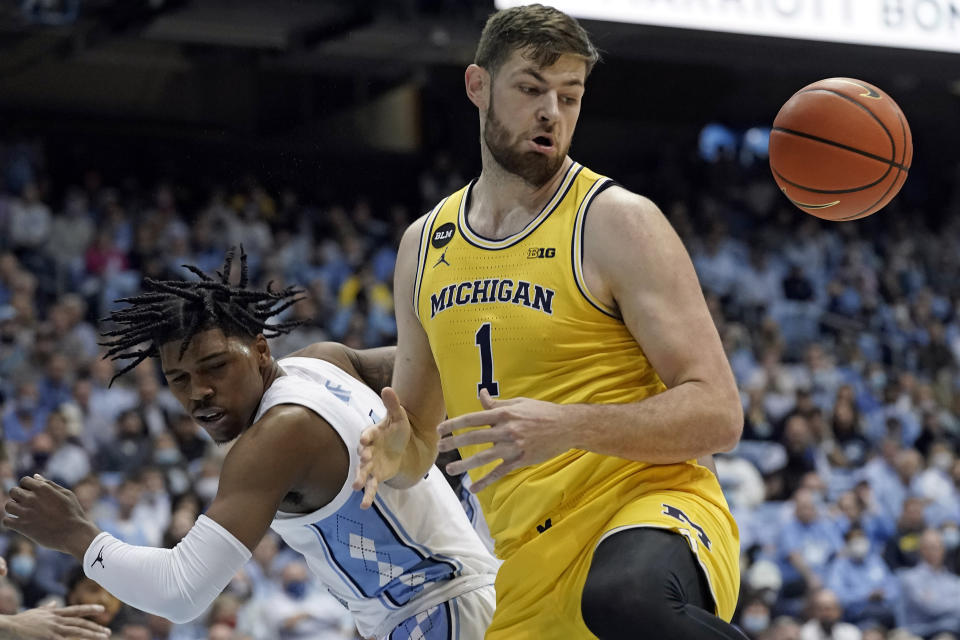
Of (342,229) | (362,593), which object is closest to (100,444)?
(342,229)

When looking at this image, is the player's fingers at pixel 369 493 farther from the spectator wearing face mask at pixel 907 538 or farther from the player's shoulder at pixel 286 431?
the spectator wearing face mask at pixel 907 538

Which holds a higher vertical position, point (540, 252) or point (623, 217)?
point (623, 217)

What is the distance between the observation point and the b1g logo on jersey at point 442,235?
11.0 ft

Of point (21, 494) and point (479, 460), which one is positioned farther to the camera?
point (21, 494)

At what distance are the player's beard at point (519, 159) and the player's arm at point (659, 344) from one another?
0.25 meters

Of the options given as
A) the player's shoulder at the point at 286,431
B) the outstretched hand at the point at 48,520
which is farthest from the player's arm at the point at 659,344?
the outstretched hand at the point at 48,520

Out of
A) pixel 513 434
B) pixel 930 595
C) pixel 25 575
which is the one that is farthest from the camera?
pixel 930 595

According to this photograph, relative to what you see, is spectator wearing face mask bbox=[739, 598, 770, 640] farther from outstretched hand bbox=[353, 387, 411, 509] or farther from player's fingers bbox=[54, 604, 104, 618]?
player's fingers bbox=[54, 604, 104, 618]

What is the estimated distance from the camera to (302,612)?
27.0ft

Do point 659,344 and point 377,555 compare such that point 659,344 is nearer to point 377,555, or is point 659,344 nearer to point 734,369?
point 377,555

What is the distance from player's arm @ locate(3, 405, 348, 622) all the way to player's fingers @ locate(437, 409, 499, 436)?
2.36ft

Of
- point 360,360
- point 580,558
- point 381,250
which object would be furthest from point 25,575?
point 381,250

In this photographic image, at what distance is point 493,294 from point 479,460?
24.8 inches

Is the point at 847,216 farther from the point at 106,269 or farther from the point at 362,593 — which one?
the point at 106,269
